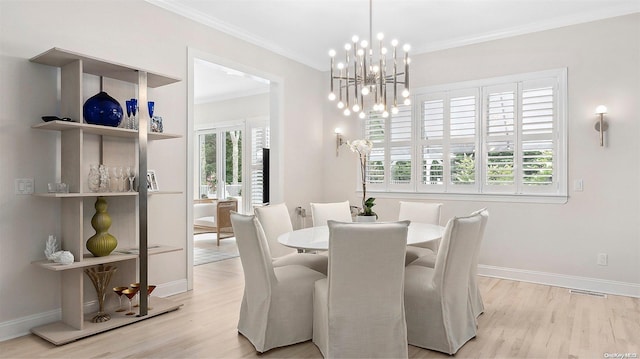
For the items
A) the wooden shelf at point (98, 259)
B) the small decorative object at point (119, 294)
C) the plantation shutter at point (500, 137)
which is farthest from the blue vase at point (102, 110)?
the plantation shutter at point (500, 137)

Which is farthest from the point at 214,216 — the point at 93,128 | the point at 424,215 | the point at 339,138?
the point at 93,128

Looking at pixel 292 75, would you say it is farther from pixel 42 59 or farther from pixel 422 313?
pixel 422 313

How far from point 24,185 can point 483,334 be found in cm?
353

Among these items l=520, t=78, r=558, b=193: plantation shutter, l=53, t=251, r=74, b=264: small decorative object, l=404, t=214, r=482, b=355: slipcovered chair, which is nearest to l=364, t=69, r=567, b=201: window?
l=520, t=78, r=558, b=193: plantation shutter

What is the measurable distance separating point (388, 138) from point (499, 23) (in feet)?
6.17

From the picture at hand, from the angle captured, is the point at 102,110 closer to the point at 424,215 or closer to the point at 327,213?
the point at 327,213

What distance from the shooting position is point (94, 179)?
3098 mm

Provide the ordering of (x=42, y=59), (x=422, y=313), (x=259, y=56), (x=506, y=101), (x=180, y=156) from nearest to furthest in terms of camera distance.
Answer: (x=422, y=313) → (x=42, y=59) → (x=180, y=156) → (x=506, y=101) → (x=259, y=56)

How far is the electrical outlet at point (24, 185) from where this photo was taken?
9.47 ft

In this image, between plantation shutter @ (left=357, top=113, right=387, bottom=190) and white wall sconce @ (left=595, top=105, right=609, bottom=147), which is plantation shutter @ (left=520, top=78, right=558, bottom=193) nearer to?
white wall sconce @ (left=595, top=105, right=609, bottom=147)

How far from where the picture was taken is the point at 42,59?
287cm

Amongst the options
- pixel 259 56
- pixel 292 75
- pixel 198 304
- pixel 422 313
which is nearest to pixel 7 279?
pixel 198 304

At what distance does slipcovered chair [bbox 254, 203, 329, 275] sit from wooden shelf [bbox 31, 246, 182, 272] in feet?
2.77

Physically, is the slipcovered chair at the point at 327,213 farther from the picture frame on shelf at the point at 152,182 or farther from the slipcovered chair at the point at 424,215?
the picture frame on shelf at the point at 152,182
